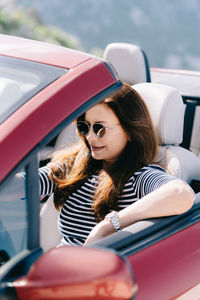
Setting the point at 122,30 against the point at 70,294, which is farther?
the point at 122,30

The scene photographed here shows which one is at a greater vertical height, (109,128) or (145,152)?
(109,128)

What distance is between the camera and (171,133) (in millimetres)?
2701

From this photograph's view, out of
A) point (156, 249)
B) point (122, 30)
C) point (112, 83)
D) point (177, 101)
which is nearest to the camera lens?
point (112, 83)

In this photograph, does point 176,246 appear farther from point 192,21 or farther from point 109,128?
point 192,21

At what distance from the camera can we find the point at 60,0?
216 feet

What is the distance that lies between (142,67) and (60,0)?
64.9 meters

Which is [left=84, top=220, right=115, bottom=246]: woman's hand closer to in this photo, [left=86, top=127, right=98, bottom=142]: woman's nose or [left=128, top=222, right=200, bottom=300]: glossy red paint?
[left=128, top=222, right=200, bottom=300]: glossy red paint

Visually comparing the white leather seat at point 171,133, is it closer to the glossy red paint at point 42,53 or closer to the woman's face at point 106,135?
the woman's face at point 106,135

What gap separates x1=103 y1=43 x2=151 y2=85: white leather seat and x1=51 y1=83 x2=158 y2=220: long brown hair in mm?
1348

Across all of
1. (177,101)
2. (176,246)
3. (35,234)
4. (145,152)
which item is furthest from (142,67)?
(35,234)

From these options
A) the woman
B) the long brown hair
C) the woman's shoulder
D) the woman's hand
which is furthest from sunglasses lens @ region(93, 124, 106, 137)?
the woman's hand

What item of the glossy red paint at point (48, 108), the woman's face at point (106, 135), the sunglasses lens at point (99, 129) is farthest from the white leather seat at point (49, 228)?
the glossy red paint at point (48, 108)

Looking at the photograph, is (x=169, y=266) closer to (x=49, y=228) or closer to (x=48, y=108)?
(x=48, y=108)

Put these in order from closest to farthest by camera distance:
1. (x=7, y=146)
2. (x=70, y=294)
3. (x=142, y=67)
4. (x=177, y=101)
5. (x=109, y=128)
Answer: (x=70, y=294) → (x=7, y=146) → (x=109, y=128) → (x=177, y=101) → (x=142, y=67)
